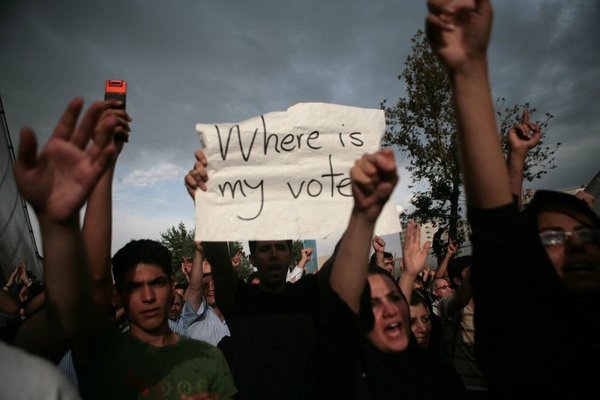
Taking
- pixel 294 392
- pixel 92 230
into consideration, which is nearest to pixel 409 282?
pixel 294 392

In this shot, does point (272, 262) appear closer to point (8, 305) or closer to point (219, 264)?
point (219, 264)

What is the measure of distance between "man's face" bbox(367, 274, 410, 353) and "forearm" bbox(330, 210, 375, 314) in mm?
553

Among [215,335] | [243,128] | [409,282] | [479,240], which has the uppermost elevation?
[243,128]

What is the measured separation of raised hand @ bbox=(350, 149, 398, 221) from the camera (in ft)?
4.96

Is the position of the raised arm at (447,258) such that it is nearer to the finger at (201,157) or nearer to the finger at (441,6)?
the finger at (201,157)

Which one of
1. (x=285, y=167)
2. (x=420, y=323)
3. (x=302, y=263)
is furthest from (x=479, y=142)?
(x=302, y=263)

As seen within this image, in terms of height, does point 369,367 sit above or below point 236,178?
below

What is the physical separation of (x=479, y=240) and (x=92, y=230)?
1569mm

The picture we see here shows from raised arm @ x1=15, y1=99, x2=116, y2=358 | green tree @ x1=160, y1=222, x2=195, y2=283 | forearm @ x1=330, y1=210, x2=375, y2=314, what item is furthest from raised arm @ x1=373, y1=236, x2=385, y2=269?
green tree @ x1=160, y1=222, x2=195, y2=283

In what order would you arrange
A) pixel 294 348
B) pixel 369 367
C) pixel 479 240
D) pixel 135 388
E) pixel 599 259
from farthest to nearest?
pixel 294 348 → pixel 369 367 → pixel 135 388 → pixel 599 259 → pixel 479 240

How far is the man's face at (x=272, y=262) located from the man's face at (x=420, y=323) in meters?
1.25

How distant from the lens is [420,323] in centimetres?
340

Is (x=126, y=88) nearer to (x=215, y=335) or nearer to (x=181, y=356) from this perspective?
(x=181, y=356)

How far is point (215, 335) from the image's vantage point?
4.45 metres
